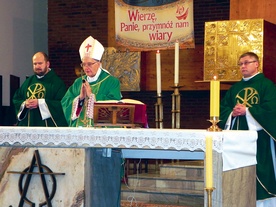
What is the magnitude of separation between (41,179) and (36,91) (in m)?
2.79

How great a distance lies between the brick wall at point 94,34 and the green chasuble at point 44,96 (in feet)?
14.7

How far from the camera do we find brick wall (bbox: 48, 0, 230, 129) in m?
12.2

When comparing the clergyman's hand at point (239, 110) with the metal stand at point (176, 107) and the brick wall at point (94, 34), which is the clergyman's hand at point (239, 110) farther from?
the brick wall at point (94, 34)

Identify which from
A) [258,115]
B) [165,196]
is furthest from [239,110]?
[165,196]

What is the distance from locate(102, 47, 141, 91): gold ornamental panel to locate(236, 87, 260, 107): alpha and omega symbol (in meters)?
4.78

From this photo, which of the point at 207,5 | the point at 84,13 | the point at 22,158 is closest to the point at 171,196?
the point at 22,158

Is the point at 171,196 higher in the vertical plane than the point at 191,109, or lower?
lower

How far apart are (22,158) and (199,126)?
23.0ft

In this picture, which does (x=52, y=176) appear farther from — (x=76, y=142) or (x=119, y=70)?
(x=119, y=70)

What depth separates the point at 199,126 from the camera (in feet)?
40.3

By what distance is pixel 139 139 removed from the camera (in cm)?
525

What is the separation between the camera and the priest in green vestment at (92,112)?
5.77m

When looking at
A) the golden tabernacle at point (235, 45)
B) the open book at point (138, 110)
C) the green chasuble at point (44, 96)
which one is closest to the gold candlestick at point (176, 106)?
the green chasuble at point (44, 96)

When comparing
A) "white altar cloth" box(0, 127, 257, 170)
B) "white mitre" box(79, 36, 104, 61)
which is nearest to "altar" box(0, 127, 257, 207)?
"white altar cloth" box(0, 127, 257, 170)
